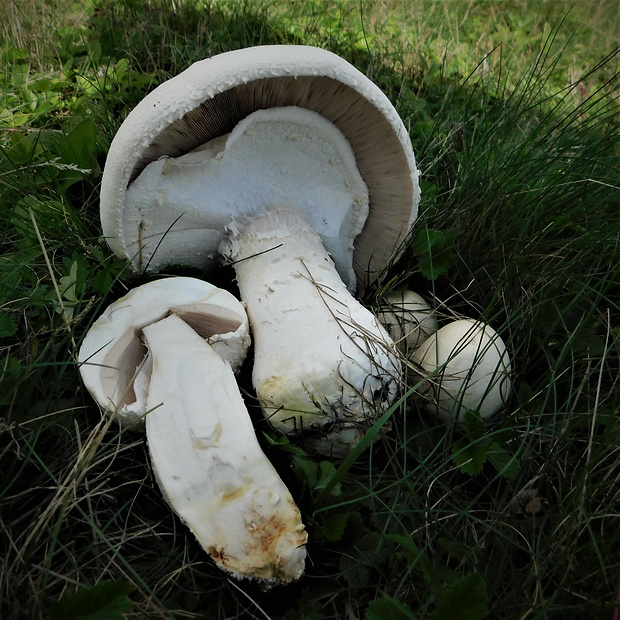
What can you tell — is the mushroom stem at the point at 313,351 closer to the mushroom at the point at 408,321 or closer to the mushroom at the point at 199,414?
the mushroom at the point at 199,414

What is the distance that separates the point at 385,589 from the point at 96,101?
2.91 meters

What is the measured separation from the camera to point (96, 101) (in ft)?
10.6

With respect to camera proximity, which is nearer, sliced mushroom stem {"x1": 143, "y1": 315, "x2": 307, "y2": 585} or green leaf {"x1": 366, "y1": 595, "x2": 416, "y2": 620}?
green leaf {"x1": 366, "y1": 595, "x2": 416, "y2": 620}

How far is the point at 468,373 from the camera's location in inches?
78.4

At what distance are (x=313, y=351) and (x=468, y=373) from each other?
1.82ft

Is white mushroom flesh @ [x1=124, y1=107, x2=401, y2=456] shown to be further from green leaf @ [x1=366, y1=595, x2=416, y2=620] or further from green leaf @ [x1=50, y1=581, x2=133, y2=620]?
green leaf @ [x1=50, y1=581, x2=133, y2=620]

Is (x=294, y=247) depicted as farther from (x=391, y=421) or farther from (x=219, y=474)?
(x=219, y=474)

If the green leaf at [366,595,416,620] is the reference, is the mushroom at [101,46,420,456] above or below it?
above

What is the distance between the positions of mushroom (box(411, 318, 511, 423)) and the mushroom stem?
0.58ft

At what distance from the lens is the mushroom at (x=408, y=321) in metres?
2.36

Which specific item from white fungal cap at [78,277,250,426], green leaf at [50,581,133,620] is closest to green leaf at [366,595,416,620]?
green leaf at [50,581,133,620]

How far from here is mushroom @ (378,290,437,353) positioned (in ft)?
7.73

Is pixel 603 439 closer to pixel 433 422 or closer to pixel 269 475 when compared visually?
pixel 433 422

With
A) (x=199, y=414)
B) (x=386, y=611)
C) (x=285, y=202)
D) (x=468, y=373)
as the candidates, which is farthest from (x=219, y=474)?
(x=285, y=202)
